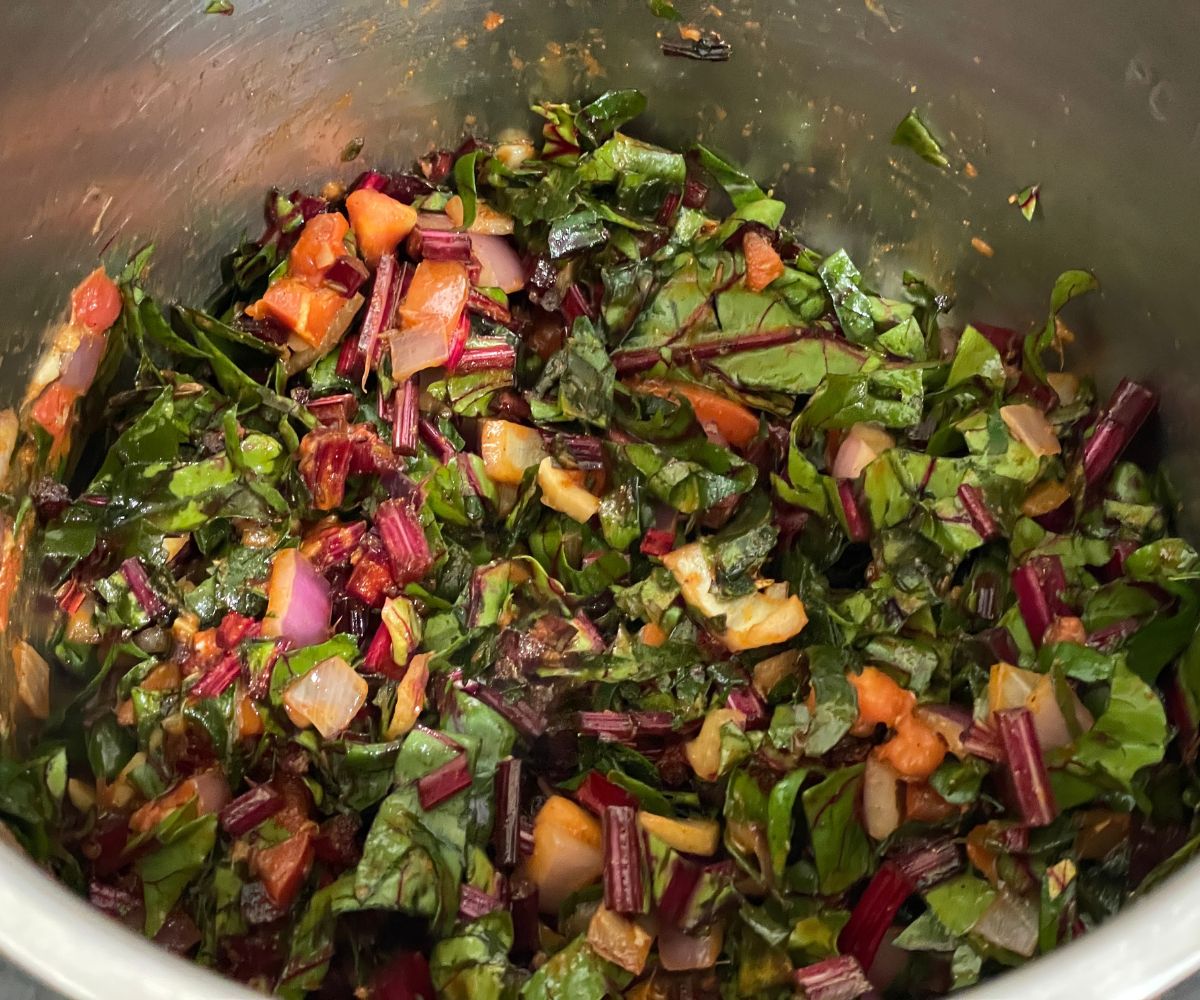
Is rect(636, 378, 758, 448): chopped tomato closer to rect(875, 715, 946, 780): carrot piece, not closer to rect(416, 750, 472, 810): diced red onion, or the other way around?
rect(875, 715, 946, 780): carrot piece

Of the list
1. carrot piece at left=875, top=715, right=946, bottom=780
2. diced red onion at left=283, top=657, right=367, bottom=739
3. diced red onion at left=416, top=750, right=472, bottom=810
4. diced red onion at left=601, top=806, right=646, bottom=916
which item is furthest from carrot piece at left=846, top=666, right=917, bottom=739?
diced red onion at left=283, top=657, right=367, bottom=739

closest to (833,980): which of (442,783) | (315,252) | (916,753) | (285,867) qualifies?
(916,753)

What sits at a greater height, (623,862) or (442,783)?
(442,783)

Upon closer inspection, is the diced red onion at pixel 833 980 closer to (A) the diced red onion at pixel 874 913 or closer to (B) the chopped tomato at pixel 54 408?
(A) the diced red onion at pixel 874 913

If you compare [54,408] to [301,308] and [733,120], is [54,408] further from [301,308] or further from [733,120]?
[733,120]

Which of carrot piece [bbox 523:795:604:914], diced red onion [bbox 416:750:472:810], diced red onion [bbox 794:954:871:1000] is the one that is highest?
diced red onion [bbox 416:750:472:810]

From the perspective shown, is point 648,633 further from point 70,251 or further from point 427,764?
point 70,251

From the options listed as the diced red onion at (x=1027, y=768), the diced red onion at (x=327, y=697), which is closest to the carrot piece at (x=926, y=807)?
the diced red onion at (x=1027, y=768)
